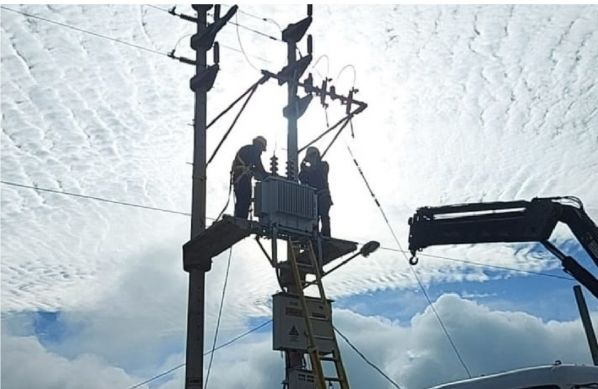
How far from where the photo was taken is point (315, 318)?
13.1 meters

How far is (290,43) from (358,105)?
75.8 inches

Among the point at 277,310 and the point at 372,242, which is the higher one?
the point at 372,242

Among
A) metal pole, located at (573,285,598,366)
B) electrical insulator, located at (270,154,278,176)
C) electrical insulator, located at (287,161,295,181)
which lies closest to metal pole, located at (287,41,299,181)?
electrical insulator, located at (287,161,295,181)

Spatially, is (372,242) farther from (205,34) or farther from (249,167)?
(205,34)

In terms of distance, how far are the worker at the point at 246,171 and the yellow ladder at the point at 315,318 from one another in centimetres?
109

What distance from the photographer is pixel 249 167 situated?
1390 cm

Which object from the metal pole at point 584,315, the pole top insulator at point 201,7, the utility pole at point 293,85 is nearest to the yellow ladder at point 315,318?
the utility pole at point 293,85

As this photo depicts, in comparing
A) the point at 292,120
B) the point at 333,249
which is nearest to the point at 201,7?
the point at 292,120

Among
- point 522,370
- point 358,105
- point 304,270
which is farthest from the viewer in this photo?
point 358,105

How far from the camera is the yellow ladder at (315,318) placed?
38.2 feet

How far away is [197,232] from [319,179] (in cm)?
253

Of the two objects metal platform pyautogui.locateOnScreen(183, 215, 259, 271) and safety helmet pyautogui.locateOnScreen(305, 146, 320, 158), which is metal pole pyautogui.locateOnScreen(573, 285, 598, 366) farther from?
metal platform pyautogui.locateOnScreen(183, 215, 259, 271)

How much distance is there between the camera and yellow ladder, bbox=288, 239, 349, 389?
1165cm

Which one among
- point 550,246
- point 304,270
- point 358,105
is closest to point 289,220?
point 304,270
